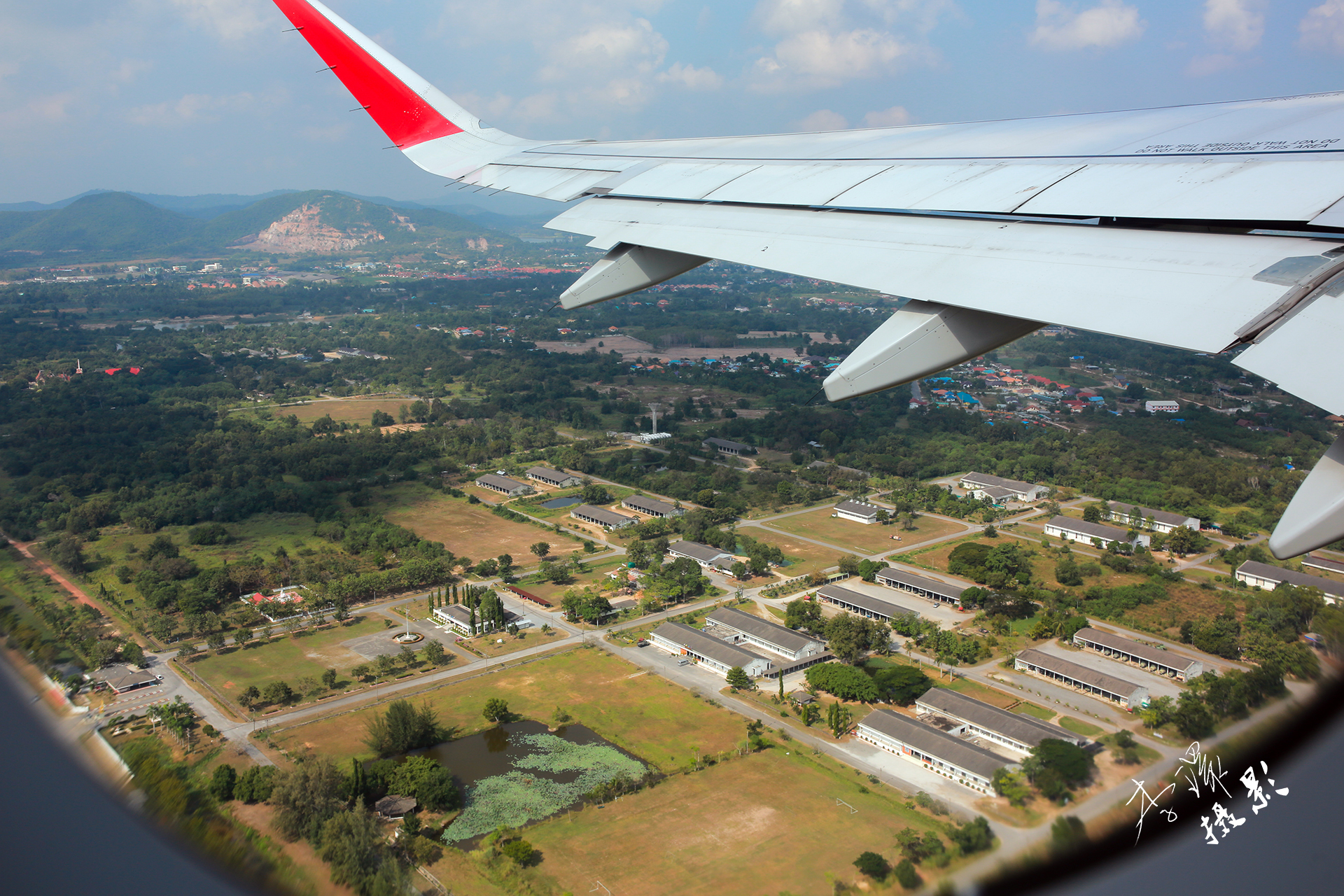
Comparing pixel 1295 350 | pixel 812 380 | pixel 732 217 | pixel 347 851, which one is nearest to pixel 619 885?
pixel 347 851

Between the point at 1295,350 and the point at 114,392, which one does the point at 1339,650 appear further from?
the point at 114,392

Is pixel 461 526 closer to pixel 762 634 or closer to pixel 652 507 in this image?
pixel 652 507

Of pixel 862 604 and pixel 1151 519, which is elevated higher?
pixel 1151 519

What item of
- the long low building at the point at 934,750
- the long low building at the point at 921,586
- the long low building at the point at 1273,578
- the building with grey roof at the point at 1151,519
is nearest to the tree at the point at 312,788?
the long low building at the point at 934,750

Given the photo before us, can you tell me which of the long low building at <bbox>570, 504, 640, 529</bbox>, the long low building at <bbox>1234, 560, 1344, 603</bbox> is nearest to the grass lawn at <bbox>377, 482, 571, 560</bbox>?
the long low building at <bbox>570, 504, 640, 529</bbox>

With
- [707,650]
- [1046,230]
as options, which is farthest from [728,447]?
[1046,230]
